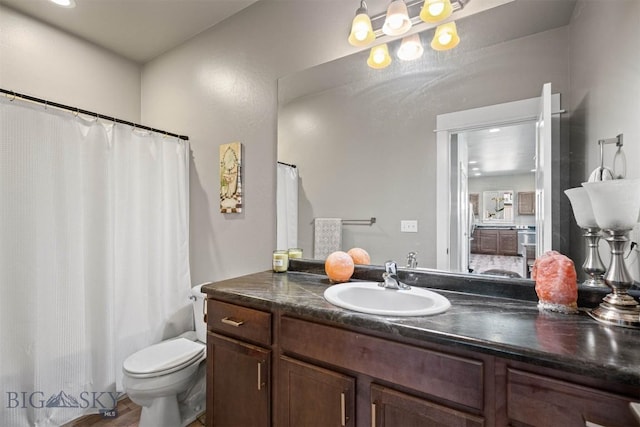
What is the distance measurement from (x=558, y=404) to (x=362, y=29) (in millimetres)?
1613

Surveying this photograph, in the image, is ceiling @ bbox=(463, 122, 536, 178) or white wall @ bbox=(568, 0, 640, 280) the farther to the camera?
ceiling @ bbox=(463, 122, 536, 178)

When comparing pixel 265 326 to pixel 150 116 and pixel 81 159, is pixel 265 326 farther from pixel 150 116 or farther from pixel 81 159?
pixel 150 116

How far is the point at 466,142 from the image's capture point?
1.33m

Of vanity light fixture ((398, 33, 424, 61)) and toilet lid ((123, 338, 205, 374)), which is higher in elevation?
vanity light fixture ((398, 33, 424, 61))

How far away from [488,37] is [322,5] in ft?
3.01

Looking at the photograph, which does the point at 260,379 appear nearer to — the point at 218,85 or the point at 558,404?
the point at 558,404

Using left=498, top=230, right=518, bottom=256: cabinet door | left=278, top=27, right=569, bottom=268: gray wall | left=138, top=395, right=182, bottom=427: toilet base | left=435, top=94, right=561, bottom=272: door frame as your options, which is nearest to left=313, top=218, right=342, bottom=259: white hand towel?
left=278, top=27, right=569, bottom=268: gray wall

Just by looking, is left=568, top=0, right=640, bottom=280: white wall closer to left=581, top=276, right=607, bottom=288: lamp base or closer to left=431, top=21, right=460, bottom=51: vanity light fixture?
left=581, top=276, right=607, bottom=288: lamp base

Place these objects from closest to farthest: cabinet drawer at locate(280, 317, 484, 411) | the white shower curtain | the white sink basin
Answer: cabinet drawer at locate(280, 317, 484, 411), the white sink basin, the white shower curtain

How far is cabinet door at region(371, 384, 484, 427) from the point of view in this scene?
79cm

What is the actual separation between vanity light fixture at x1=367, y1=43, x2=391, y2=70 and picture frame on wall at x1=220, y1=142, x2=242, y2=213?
1.00 m

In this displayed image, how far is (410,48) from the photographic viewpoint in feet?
4.66

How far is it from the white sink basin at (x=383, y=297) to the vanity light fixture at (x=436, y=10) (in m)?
1.22

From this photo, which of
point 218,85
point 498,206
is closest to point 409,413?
point 498,206
